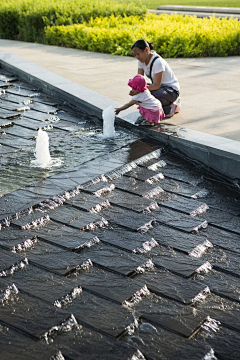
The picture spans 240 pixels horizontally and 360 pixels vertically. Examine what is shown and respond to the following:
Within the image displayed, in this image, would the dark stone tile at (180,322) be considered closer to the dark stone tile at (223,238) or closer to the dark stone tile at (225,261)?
the dark stone tile at (225,261)

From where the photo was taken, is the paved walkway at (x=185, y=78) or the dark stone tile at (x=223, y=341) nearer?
the dark stone tile at (x=223, y=341)

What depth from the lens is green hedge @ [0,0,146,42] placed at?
14.7 metres

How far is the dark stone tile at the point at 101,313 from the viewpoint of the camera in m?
3.13

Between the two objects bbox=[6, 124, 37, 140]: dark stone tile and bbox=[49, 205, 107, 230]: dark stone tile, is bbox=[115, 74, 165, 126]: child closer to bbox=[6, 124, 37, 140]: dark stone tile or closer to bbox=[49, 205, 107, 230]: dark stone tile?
bbox=[6, 124, 37, 140]: dark stone tile

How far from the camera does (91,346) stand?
9.70 feet

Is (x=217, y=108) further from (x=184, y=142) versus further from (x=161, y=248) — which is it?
(x=161, y=248)

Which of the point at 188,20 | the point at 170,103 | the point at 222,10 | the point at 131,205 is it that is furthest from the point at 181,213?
the point at 222,10

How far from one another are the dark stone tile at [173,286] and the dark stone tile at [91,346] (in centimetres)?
64

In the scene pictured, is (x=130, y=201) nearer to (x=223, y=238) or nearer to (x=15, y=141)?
(x=223, y=238)

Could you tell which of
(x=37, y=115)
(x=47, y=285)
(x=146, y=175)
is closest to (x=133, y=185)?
(x=146, y=175)

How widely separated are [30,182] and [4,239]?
3.71 ft

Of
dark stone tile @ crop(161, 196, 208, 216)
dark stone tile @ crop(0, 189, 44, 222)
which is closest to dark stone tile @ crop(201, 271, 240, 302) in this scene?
dark stone tile @ crop(161, 196, 208, 216)

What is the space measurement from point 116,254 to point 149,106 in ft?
9.48

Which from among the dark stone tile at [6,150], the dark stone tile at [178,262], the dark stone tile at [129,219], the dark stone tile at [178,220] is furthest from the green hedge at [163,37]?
the dark stone tile at [178,262]
